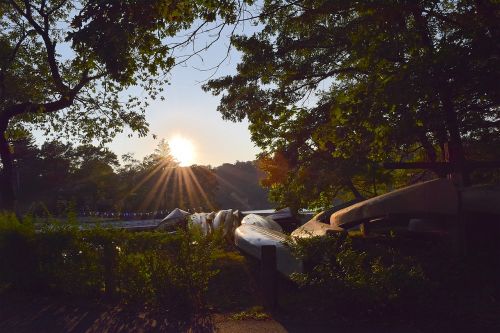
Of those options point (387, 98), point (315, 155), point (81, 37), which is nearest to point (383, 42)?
point (387, 98)

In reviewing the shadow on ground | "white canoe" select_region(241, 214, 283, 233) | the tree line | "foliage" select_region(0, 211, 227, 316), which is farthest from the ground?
the tree line

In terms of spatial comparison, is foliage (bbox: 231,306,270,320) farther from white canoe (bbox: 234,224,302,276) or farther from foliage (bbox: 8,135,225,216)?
foliage (bbox: 8,135,225,216)

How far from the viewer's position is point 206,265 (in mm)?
7051

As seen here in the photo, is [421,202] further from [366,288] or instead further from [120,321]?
[120,321]

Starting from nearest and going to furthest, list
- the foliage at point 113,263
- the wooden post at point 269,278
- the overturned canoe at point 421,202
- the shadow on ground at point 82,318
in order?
the shadow on ground at point 82,318 → the wooden post at point 269,278 → the foliage at point 113,263 → the overturned canoe at point 421,202

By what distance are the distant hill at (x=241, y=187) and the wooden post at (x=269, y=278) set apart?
10922cm

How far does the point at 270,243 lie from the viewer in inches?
420

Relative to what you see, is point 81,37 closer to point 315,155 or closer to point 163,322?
point 163,322

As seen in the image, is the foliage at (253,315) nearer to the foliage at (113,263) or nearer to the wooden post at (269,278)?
the wooden post at (269,278)

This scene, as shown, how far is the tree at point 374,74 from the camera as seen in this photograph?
30.7 feet

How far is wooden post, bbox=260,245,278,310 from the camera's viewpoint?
21.5ft

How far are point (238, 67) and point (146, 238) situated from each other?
7984mm

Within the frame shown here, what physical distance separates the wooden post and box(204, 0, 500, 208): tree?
13.1ft

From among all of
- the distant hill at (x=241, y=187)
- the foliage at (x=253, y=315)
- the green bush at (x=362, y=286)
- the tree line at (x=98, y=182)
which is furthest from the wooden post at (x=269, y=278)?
the distant hill at (x=241, y=187)
